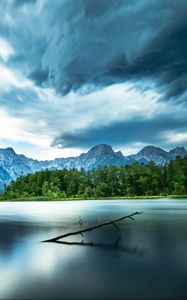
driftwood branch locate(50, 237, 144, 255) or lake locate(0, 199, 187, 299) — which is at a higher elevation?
driftwood branch locate(50, 237, 144, 255)

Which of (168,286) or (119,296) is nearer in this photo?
(119,296)

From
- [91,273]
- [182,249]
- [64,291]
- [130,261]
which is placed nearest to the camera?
[64,291]

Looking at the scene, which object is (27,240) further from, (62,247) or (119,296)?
(119,296)

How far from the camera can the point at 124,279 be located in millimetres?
19141

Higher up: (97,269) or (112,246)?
(112,246)

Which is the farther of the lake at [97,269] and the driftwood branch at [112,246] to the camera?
the driftwood branch at [112,246]

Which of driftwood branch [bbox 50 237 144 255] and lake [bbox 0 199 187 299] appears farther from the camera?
driftwood branch [bbox 50 237 144 255]

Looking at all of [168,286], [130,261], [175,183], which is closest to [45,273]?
[130,261]

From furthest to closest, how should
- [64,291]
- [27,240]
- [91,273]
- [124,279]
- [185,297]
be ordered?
[27,240]
[91,273]
[124,279]
[64,291]
[185,297]

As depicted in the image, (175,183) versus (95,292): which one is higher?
(175,183)

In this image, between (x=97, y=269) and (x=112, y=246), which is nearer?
(x=97, y=269)

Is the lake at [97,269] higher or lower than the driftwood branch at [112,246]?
lower

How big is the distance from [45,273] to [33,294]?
495cm

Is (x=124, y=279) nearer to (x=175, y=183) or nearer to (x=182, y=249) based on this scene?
(x=182, y=249)
